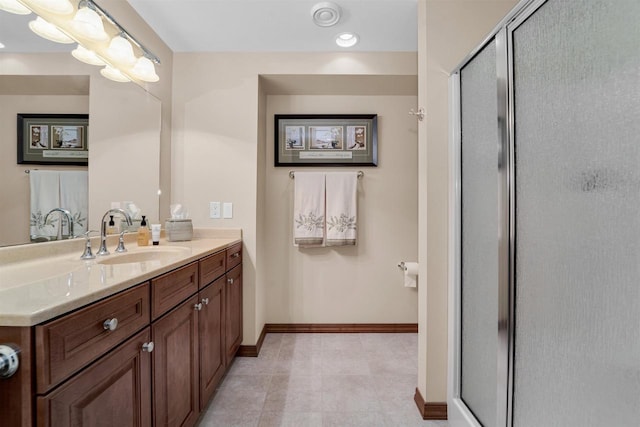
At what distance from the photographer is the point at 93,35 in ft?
4.79

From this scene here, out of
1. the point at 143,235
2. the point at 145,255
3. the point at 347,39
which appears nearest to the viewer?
the point at 145,255

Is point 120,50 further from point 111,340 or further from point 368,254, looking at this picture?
point 368,254

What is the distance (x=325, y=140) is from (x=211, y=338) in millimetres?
1771

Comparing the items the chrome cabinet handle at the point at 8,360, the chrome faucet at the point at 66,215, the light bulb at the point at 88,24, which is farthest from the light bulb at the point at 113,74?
the chrome cabinet handle at the point at 8,360

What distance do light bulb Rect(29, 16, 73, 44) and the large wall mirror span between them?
Answer: 1.2 inches

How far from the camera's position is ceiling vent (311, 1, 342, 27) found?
1.74m

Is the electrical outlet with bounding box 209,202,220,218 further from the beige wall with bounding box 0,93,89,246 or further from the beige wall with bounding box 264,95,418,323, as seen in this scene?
the beige wall with bounding box 0,93,89,246

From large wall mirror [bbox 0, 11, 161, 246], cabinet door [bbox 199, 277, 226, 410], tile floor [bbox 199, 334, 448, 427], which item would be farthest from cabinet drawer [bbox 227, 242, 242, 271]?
tile floor [bbox 199, 334, 448, 427]

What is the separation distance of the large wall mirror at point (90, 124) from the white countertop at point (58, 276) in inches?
4.2

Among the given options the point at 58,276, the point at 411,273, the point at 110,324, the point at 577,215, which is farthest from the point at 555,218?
the point at 58,276

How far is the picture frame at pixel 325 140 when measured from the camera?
256cm

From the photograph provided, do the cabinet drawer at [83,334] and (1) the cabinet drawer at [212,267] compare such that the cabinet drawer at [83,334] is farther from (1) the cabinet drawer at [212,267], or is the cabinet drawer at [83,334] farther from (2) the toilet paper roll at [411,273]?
(2) the toilet paper roll at [411,273]

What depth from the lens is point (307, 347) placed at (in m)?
2.31

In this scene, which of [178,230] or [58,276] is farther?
[178,230]
